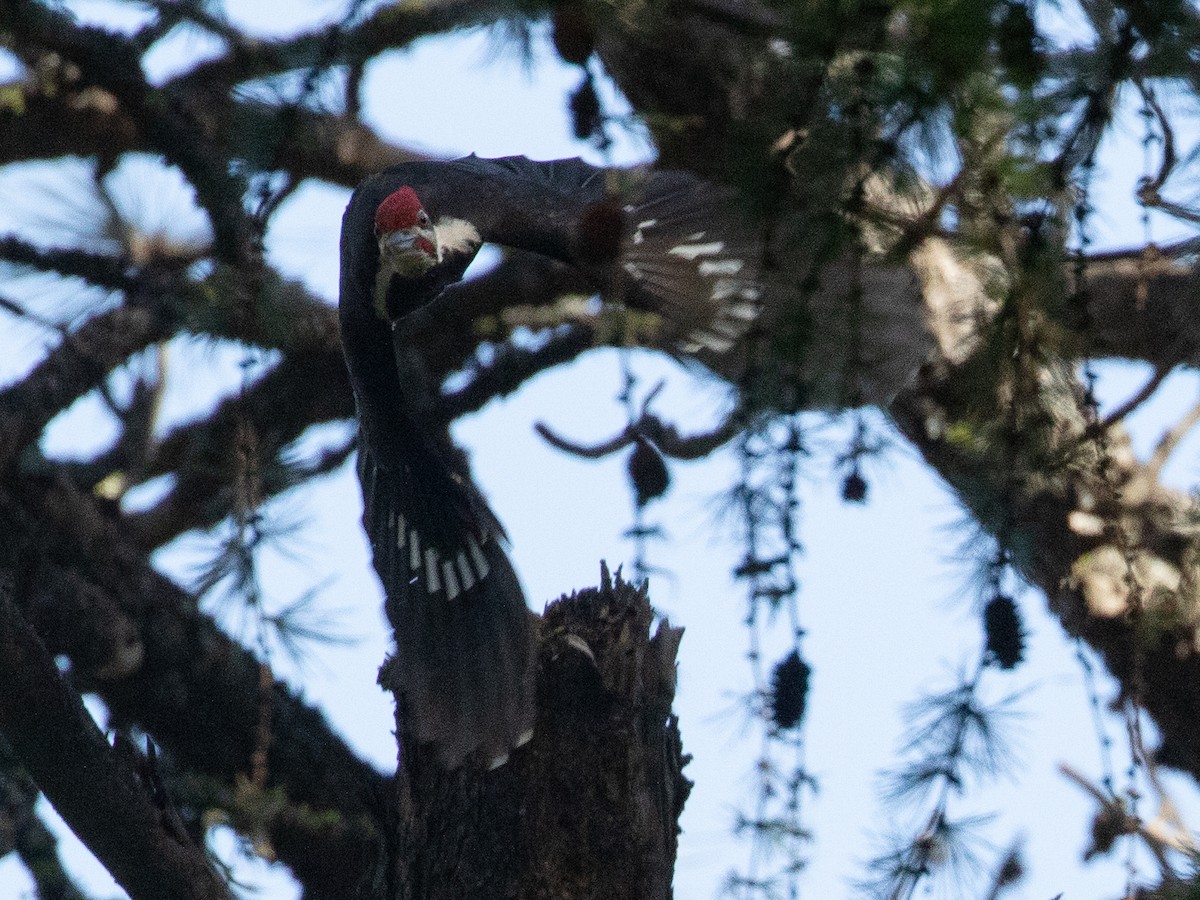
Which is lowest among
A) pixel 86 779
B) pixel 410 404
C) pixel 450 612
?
pixel 86 779

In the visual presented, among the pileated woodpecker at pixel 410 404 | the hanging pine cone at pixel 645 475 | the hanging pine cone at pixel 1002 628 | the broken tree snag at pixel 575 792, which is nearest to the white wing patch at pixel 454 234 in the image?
the pileated woodpecker at pixel 410 404

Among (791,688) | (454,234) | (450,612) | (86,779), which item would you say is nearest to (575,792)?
(450,612)

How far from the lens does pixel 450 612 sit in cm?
235

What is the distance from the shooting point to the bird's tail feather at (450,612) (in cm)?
213

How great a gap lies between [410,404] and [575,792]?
2.54 feet

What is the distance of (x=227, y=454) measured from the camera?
3248 mm

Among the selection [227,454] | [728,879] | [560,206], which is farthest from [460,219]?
[728,879]

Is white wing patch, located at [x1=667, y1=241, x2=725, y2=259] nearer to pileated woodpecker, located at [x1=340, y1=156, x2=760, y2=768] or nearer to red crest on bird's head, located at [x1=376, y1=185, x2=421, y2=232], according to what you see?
pileated woodpecker, located at [x1=340, y1=156, x2=760, y2=768]

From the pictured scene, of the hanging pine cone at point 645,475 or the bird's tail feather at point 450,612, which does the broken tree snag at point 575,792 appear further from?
the hanging pine cone at point 645,475

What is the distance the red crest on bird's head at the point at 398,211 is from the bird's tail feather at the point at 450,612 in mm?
417

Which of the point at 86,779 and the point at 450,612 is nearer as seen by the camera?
the point at 86,779

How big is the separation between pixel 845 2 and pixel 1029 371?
14.6 inches

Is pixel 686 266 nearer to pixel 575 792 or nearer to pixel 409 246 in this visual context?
pixel 409 246

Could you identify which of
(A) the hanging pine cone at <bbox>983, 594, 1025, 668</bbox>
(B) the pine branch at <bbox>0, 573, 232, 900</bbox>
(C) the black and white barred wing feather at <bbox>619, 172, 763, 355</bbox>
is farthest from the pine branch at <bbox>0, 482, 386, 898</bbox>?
(A) the hanging pine cone at <bbox>983, 594, 1025, 668</bbox>
